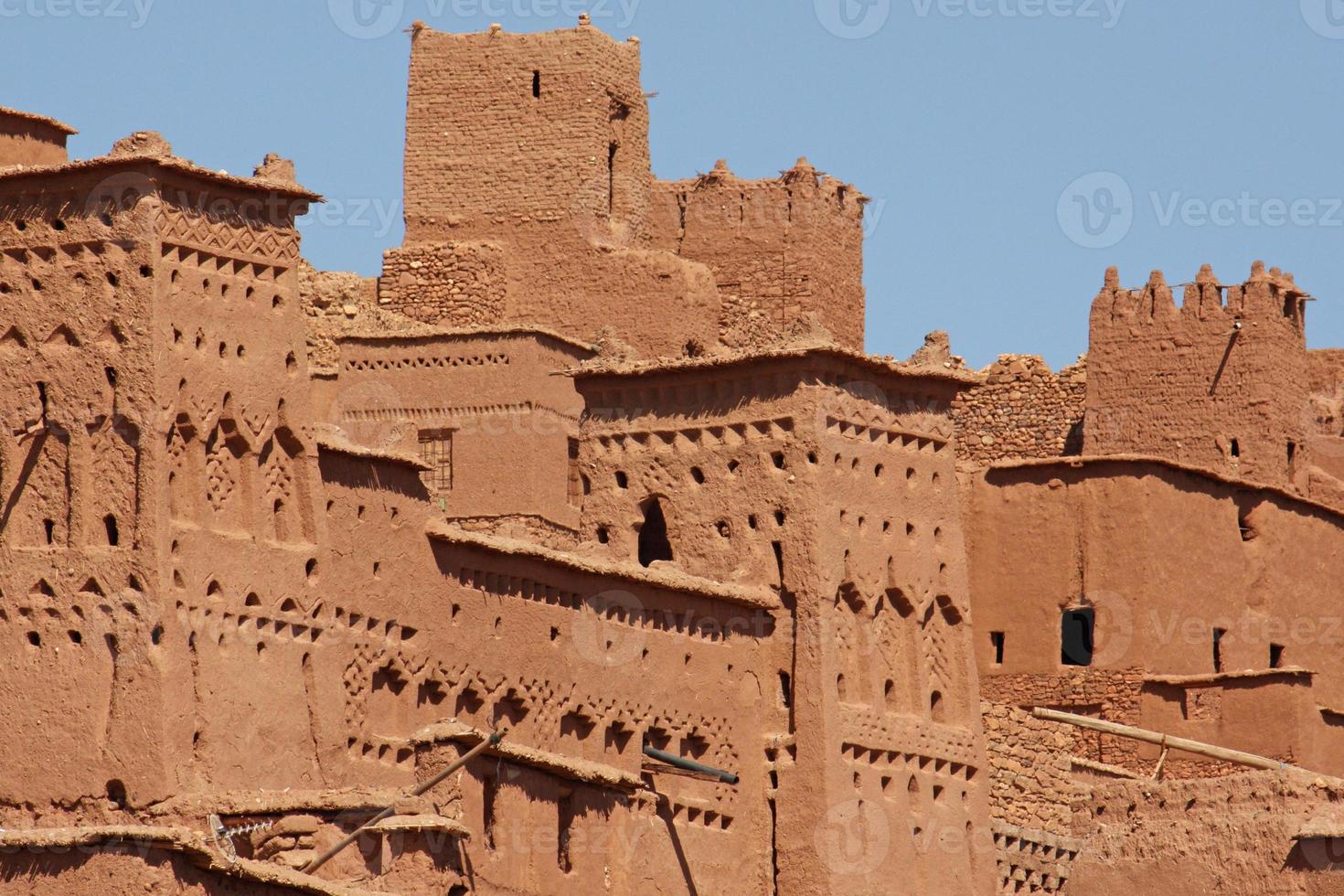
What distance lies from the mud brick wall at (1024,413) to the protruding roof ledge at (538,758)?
1515cm

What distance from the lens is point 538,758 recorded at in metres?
32.6

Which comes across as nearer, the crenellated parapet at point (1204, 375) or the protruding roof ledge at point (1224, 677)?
the protruding roof ledge at point (1224, 677)

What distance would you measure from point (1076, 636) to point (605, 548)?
25.1 feet

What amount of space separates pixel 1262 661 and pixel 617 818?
13095 millimetres

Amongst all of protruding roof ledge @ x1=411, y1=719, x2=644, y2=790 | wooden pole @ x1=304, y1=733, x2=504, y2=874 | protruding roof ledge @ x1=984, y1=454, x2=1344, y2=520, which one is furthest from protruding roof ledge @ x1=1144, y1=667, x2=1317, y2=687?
wooden pole @ x1=304, y1=733, x2=504, y2=874

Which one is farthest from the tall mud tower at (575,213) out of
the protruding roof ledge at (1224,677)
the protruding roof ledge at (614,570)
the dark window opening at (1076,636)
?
the protruding roof ledge at (614,570)

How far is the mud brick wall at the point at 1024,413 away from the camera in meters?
49.1

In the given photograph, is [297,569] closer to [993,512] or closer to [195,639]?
[195,639]

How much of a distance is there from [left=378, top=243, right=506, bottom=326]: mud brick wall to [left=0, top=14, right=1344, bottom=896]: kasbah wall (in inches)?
2.3

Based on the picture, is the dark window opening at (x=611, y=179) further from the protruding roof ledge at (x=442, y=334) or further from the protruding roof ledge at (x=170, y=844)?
the protruding roof ledge at (x=170, y=844)

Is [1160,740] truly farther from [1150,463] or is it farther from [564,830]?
[564,830]

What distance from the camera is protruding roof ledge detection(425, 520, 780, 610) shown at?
113ft

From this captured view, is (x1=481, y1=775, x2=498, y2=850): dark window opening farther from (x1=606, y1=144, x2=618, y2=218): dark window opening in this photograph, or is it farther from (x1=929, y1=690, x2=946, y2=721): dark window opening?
(x1=606, y1=144, x2=618, y2=218): dark window opening

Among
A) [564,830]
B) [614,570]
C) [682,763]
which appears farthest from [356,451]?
[682,763]
